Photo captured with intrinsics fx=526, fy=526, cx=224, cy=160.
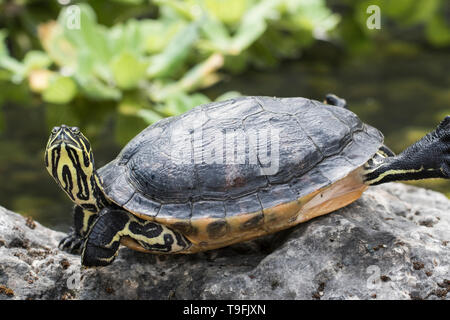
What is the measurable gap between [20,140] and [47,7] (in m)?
1.77

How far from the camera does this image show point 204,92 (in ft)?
14.6

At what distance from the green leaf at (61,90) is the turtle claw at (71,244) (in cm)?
172

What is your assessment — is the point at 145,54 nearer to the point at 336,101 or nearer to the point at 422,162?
the point at 336,101

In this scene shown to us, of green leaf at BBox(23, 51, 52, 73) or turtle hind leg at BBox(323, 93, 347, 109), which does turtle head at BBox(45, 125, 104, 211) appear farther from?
green leaf at BBox(23, 51, 52, 73)

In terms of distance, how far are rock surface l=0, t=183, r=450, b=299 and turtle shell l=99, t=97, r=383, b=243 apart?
0.14m

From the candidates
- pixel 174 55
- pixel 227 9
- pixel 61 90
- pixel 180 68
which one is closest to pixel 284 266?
pixel 174 55

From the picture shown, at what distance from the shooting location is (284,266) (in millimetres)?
1719

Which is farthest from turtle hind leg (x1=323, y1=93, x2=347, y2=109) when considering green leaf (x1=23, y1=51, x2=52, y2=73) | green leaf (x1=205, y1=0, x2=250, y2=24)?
green leaf (x1=23, y1=51, x2=52, y2=73)

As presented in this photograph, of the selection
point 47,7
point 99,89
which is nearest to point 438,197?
point 99,89

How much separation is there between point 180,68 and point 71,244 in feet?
8.84

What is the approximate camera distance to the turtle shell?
70.9 inches

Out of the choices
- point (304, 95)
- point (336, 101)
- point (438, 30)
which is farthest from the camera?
point (438, 30)

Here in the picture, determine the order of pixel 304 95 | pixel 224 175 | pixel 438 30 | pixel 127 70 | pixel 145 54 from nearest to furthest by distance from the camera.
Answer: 1. pixel 224 175
2. pixel 127 70
3. pixel 145 54
4. pixel 304 95
5. pixel 438 30

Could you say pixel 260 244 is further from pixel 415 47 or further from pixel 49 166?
pixel 415 47
